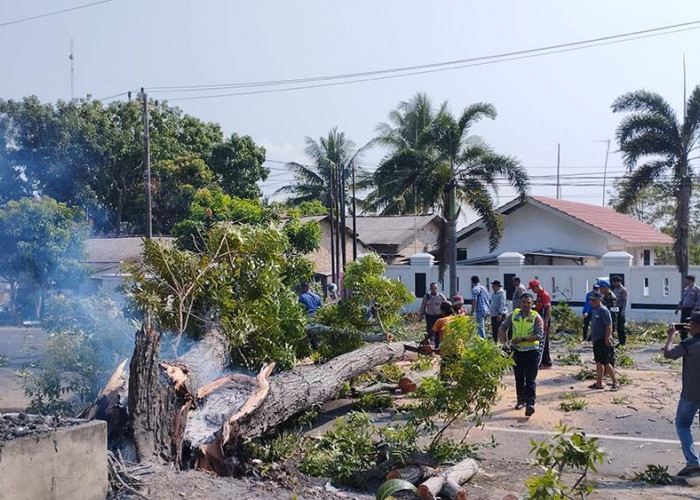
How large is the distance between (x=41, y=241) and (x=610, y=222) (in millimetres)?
20672

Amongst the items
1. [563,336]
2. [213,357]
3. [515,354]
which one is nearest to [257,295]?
[213,357]

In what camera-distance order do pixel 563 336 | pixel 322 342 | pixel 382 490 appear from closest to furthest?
1. pixel 382 490
2. pixel 322 342
3. pixel 563 336

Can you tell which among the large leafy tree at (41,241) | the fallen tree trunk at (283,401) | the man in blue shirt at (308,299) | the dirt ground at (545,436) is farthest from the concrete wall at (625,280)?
the large leafy tree at (41,241)

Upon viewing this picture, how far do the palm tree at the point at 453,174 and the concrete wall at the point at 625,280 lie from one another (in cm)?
150

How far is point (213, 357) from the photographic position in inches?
377

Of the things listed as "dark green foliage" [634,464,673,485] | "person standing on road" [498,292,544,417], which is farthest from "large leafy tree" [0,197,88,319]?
"dark green foliage" [634,464,673,485]

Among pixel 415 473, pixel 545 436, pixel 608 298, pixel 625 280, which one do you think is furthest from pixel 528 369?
pixel 625 280

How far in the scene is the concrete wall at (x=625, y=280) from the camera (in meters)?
21.5

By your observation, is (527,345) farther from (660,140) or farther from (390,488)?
(660,140)

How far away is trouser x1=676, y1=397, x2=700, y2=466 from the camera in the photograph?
25.0 feet

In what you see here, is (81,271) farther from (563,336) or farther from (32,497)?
(32,497)

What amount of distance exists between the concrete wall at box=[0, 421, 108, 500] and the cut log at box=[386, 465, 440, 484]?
8.60 ft

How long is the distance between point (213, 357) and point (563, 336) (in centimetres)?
1193

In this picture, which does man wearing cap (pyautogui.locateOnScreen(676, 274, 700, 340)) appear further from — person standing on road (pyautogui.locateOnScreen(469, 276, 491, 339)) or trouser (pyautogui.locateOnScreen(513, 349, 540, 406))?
trouser (pyautogui.locateOnScreen(513, 349, 540, 406))
